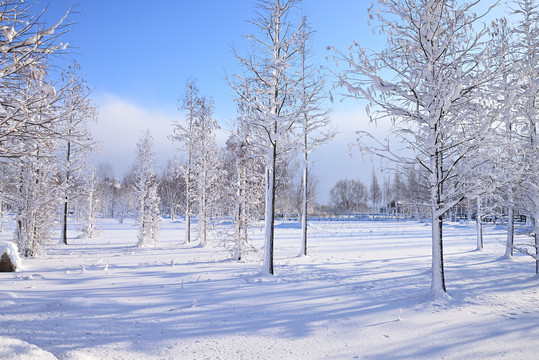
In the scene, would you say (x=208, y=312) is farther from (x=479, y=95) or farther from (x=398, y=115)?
(x=479, y=95)

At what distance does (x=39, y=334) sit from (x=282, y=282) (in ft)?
16.6

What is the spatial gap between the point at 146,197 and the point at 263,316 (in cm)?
1673

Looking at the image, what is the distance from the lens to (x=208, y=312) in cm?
543

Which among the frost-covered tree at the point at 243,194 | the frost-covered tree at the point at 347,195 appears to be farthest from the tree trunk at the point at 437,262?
the frost-covered tree at the point at 347,195

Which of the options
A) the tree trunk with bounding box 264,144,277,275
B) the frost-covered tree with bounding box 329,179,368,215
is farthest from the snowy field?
the frost-covered tree with bounding box 329,179,368,215

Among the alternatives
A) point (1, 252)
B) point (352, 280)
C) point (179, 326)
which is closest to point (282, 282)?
point (352, 280)

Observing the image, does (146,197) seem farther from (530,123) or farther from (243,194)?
(530,123)

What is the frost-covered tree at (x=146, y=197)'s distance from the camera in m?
18.4

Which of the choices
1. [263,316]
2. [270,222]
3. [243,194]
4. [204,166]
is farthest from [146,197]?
[263,316]

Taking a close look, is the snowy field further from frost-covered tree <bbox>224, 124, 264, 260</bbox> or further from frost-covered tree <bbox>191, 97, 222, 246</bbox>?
A: frost-covered tree <bbox>191, 97, 222, 246</bbox>

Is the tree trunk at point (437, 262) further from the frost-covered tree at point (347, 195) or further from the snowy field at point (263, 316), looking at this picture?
the frost-covered tree at point (347, 195)

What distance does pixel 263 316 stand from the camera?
17.4 ft

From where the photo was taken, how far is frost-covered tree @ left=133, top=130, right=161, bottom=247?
18.4 m

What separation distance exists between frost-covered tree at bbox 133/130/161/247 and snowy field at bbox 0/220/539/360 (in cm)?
934
